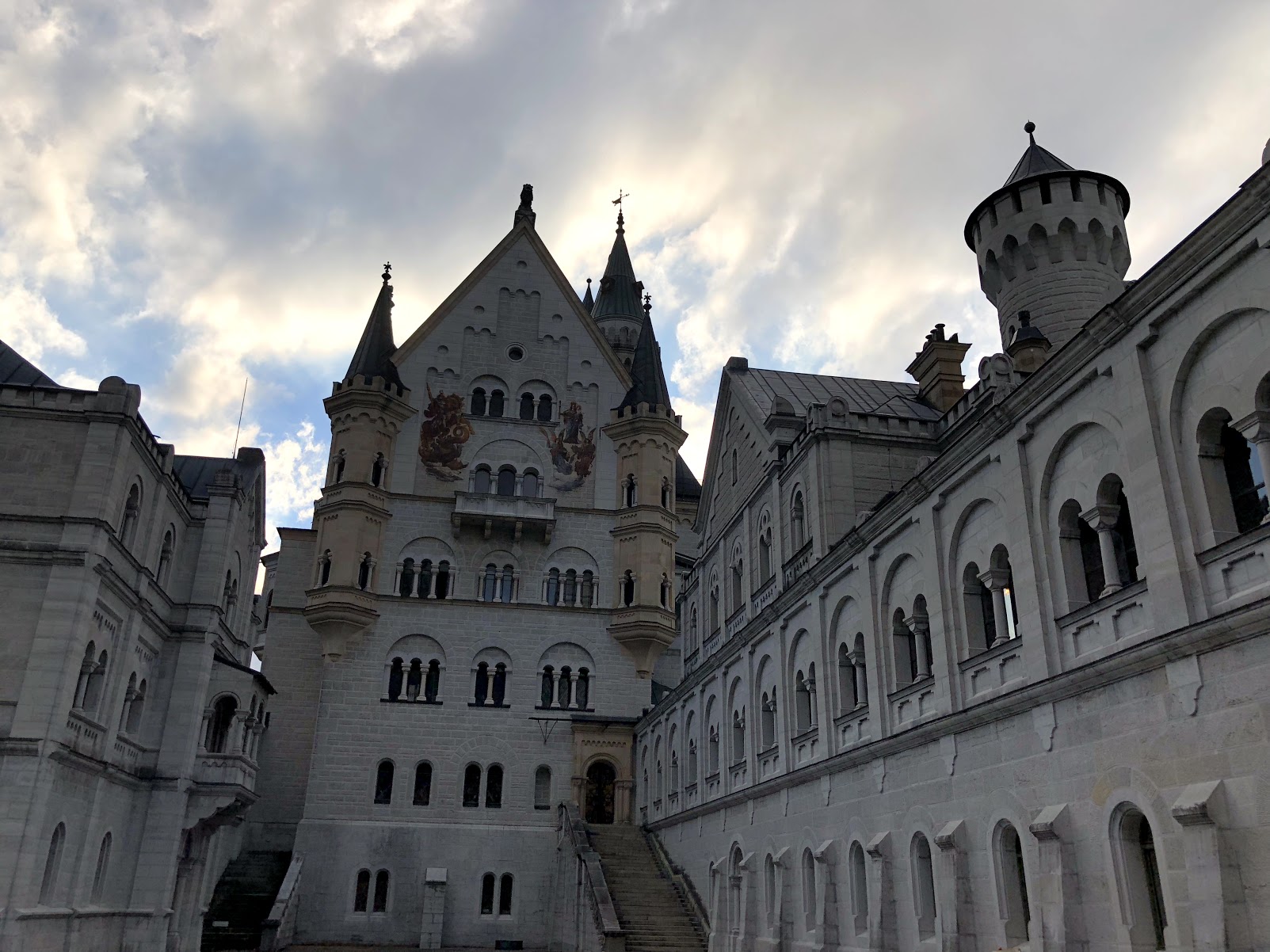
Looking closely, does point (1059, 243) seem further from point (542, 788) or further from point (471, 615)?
point (542, 788)

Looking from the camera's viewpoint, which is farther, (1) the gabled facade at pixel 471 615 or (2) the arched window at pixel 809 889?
(1) the gabled facade at pixel 471 615

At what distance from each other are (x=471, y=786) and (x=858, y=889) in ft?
87.6

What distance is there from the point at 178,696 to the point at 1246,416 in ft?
105

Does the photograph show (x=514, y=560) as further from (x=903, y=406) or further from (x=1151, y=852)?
(x=1151, y=852)

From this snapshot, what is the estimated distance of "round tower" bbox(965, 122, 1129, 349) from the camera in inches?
1261

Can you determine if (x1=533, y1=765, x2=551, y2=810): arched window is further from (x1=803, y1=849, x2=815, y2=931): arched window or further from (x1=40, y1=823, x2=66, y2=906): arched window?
(x1=803, y1=849, x2=815, y2=931): arched window

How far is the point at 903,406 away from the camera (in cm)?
3778

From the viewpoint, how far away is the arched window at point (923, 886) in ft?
64.1

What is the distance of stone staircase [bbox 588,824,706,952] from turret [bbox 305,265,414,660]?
14.1m

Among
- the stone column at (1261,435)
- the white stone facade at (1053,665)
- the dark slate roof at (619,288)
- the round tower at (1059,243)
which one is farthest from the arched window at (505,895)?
the dark slate roof at (619,288)

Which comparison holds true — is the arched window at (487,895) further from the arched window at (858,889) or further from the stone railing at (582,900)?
the arched window at (858,889)

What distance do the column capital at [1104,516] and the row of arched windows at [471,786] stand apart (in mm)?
35144

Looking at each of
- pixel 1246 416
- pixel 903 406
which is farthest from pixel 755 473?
pixel 1246 416

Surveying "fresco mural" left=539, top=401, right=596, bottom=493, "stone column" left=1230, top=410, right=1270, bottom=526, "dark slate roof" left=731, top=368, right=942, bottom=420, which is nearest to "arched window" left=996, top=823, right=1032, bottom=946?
"stone column" left=1230, top=410, right=1270, bottom=526
